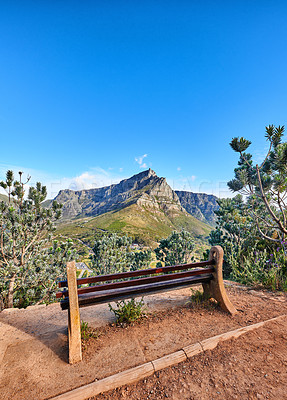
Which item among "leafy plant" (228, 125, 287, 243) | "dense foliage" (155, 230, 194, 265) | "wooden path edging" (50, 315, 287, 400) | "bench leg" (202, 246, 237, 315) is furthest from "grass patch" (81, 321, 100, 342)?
"dense foliage" (155, 230, 194, 265)

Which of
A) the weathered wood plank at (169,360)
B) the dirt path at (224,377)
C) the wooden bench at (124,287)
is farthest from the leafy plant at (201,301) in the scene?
the weathered wood plank at (169,360)

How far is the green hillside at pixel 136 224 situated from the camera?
123 meters

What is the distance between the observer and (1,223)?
17.9ft

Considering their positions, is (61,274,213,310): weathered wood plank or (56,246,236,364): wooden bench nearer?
(56,246,236,364): wooden bench

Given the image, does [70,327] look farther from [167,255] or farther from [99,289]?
[167,255]

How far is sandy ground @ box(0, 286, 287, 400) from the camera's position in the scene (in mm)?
1909

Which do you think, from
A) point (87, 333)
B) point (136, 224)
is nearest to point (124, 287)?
point (87, 333)

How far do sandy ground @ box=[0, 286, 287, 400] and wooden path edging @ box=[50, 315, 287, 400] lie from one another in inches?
3.2

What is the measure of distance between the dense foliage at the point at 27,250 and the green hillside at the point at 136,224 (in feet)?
360

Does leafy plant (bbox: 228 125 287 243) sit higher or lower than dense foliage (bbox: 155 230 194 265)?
higher

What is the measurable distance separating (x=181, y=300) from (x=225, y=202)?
7921 mm

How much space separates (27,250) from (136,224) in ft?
431

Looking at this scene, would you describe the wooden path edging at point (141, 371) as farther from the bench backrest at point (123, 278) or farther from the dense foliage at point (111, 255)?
the dense foliage at point (111, 255)

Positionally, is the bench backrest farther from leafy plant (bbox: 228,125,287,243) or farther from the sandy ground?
leafy plant (bbox: 228,125,287,243)
